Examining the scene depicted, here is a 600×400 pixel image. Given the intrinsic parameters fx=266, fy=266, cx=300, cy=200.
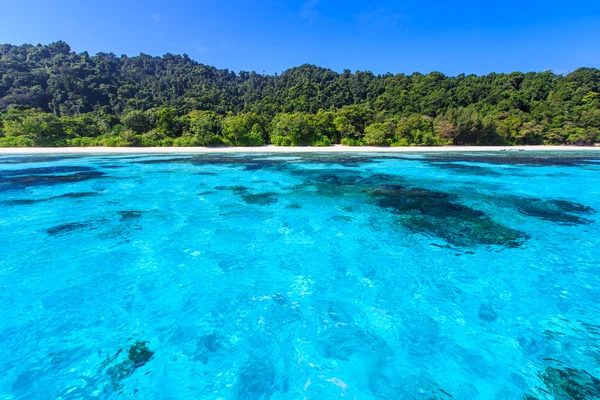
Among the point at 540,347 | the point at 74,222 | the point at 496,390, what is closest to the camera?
the point at 496,390

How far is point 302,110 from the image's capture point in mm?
62594

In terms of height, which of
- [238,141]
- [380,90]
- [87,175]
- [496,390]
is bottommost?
[496,390]

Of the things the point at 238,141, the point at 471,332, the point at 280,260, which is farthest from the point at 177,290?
the point at 238,141

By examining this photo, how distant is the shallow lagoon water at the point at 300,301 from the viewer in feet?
11.9

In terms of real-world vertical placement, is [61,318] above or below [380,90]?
below

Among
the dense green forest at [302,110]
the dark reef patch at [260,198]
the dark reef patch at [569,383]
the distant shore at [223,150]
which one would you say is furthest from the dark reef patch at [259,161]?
the dark reef patch at [569,383]

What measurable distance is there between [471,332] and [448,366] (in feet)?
3.31

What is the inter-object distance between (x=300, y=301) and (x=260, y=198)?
829 cm

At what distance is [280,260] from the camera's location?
7004 millimetres

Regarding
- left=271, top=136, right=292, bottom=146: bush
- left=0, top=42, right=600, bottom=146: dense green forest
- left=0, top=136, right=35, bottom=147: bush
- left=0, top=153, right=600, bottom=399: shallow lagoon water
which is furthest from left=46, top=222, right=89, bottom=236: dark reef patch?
left=0, top=136, right=35, bottom=147: bush

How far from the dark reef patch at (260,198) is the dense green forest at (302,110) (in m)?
26.6

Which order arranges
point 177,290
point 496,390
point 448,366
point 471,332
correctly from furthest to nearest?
1. point 177,290
2. point 471,332
3. point 448,366
4. point 496,390

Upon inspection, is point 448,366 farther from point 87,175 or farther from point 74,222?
point 87,175

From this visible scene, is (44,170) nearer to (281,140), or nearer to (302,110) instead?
(281,140)
